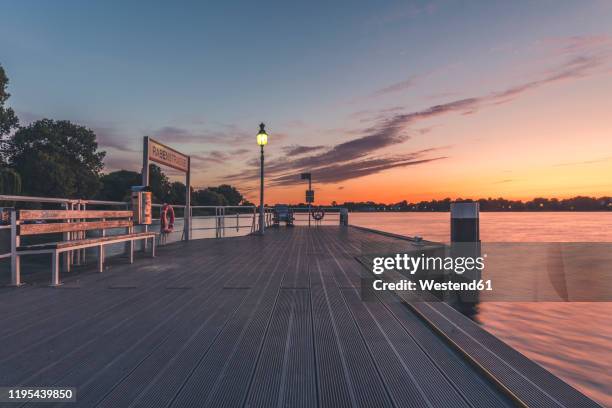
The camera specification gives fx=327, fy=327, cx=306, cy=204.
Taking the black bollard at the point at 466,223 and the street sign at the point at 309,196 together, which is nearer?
the black bollard at the point at 466,223

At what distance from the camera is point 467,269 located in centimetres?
438

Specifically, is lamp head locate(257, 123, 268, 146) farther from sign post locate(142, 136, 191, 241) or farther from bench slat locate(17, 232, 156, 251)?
bench slat locate(17, 232, 156, 251)

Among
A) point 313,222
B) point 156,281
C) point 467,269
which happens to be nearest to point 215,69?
point 313,222

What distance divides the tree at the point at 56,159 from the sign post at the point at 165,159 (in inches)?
1047

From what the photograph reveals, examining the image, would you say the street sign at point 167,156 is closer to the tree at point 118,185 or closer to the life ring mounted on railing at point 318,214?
the life ring mounted on railing at point 318,214

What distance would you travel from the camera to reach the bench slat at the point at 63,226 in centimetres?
437

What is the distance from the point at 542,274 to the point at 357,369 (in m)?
8.67

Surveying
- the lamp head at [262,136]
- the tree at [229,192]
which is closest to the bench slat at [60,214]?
the lamp head at [262,136]

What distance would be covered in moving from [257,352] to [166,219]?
24.7 feet

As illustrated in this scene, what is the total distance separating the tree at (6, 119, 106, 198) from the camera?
1168 inches

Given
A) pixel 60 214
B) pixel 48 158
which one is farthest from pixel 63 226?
pixel 48 158

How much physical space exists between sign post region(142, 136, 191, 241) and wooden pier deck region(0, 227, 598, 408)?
13.5ft

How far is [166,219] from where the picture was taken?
9.00 metres

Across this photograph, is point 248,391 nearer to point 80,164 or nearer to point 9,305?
point 9,305
